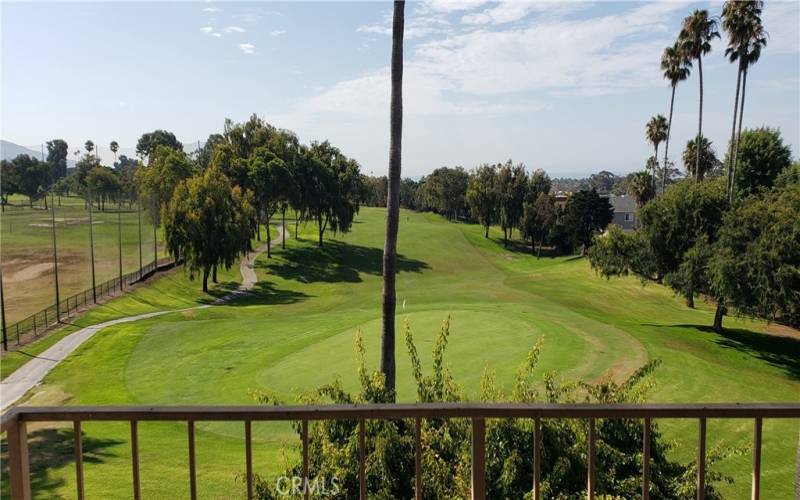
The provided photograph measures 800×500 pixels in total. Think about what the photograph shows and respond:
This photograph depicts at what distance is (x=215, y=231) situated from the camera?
119 ft

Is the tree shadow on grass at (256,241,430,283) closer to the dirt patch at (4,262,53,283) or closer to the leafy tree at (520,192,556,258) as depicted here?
the leafy tree at (520,192,556,258)

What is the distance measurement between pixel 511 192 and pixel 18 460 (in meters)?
63.8

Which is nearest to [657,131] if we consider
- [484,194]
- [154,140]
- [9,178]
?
[484,194]

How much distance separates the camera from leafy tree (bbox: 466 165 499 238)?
2566 inches

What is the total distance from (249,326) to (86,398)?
7.82 m

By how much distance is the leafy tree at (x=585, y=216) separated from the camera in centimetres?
5697

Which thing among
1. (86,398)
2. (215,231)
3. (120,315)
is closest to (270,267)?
(215,231)

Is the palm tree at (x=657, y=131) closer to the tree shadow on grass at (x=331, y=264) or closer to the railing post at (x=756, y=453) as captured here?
the tree shadow on grass at (x=331, y=264)

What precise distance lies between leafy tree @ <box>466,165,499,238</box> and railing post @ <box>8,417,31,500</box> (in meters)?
63.8

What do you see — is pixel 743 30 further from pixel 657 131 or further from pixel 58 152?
pixel 58 152

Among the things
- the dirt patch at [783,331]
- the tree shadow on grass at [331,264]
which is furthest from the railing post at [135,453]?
the tree shadow on grass at [331,264]

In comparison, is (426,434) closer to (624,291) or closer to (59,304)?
(59,304)

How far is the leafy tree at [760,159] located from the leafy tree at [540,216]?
720 inches

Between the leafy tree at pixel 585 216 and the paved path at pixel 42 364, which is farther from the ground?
the leafy tree at pixel 585 216
